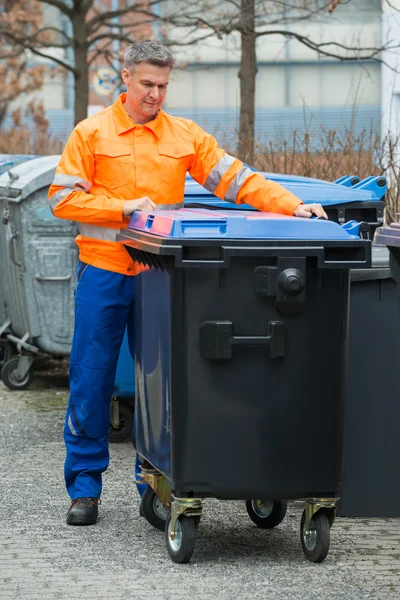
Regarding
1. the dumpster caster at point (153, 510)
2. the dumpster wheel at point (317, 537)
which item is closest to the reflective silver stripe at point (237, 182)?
the dumpster caster at point (153, 510)

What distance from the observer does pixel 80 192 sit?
4.92 metres

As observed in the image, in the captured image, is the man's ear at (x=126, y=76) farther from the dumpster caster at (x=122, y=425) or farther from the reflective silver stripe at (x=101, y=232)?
the dumpster caster at (x=122, y=425)

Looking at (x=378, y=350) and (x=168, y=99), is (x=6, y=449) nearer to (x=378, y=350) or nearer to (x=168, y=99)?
(x=378, y=350)

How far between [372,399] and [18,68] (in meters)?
24.1

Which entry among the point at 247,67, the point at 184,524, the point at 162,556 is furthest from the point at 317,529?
the point at 247,67

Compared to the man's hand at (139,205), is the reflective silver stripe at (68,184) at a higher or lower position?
higher

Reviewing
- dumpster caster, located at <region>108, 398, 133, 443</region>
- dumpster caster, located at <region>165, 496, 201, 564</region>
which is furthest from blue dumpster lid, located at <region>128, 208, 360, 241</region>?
dumpster caster, located at <region>108, 398, 133, 443</region>

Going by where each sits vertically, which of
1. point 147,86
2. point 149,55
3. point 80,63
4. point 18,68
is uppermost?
point 18,68

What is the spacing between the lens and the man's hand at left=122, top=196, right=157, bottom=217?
4816 millimetres

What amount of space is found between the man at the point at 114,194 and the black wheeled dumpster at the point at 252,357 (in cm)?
48

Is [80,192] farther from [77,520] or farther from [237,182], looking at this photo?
[77,520]

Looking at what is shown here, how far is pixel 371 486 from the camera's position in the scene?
191 inches

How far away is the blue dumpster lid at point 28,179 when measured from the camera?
26.9 ft

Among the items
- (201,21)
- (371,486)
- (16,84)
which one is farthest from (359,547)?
(16,84)
